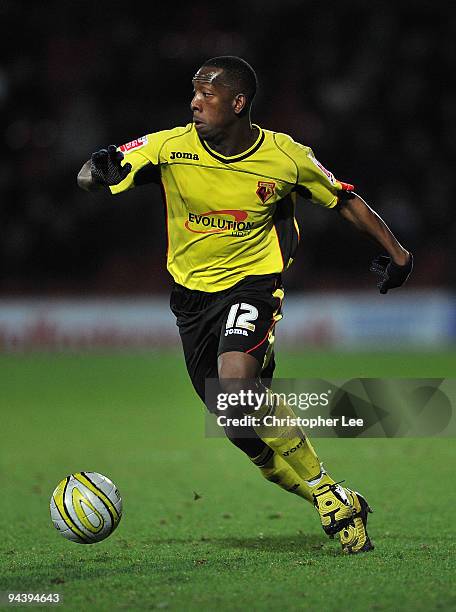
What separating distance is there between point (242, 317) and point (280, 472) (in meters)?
0.89

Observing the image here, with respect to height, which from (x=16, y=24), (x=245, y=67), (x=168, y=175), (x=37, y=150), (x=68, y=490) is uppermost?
(x=16, y=24)

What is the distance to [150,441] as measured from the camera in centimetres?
976

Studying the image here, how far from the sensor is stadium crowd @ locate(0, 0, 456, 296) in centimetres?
1856

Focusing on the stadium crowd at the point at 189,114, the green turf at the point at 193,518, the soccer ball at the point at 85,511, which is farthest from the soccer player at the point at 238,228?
the stadium crowd at the point at 189,114

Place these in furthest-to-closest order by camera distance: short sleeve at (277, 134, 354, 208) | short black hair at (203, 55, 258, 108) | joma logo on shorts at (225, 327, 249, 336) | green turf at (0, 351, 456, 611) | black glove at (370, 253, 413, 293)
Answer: black glove at (370, 253, 413, 293), short sleeve at (277, 134, 354, 208), short black hair at (203, 55, 258, 108), joma logo on shorts at (225, 327, 249, 336), green turf at (0, 351, 456, 611)

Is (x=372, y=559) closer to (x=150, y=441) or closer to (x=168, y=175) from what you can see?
(x=168, y=175)

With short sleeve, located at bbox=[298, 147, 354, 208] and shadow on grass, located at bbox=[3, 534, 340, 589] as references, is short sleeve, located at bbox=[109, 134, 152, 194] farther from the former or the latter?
shadow on grass, located at bbox=[3, 534, 340, 589]

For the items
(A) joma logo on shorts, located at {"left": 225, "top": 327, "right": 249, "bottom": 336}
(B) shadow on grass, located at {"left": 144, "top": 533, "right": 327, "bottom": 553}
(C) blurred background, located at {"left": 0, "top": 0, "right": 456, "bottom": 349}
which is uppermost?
(C) blurred background, located at {"left": 0, "top": 0, "right": 456, "bottom": 349}

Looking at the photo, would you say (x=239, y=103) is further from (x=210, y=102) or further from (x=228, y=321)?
(x=228, y=321)

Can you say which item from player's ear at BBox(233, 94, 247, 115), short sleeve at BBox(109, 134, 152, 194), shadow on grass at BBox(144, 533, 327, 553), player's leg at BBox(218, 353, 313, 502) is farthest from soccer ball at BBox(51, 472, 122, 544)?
player's ear at BBox(233, 94, 247, 115)

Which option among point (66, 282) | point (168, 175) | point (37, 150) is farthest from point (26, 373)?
point (168, 175)

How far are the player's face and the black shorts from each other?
2.53ft

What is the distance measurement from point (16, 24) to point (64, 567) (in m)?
16.3

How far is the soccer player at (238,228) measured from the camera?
5238 millimetres
